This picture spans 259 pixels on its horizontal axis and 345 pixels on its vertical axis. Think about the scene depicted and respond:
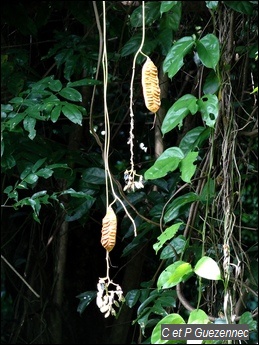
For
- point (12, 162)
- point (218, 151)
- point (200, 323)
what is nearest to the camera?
point (200, 323)

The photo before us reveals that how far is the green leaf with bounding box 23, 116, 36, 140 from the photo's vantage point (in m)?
1.53

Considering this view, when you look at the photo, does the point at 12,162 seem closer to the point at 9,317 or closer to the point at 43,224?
the point at 43,224

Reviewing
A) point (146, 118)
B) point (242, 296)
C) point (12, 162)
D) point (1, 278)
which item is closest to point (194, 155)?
point (242, 296)

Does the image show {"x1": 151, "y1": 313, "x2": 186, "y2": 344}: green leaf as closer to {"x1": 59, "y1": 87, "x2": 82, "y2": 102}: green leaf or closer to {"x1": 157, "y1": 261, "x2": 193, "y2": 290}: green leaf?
{"x1": 157, "y1": 261, "x2": 193, "y2": 290}: green leaf

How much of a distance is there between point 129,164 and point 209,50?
32.1 inches

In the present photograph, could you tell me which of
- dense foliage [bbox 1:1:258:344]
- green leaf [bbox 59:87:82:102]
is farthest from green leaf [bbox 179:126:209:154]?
green leaf [bbox 59:87:82:102]

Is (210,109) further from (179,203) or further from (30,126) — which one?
(30,126)

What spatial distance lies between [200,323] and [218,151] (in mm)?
489

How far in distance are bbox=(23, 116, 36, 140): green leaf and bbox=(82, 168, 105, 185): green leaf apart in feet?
0.72

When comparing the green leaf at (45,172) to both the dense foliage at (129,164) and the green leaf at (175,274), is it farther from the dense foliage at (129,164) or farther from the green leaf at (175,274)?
the green leaf at (175,274)

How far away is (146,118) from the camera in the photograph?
81.2 inches

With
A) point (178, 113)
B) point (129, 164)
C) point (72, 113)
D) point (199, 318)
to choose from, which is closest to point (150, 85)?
point (178, 113)

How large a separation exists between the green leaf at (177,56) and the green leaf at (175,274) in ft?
1.12

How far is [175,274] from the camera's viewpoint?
3.77 feet
